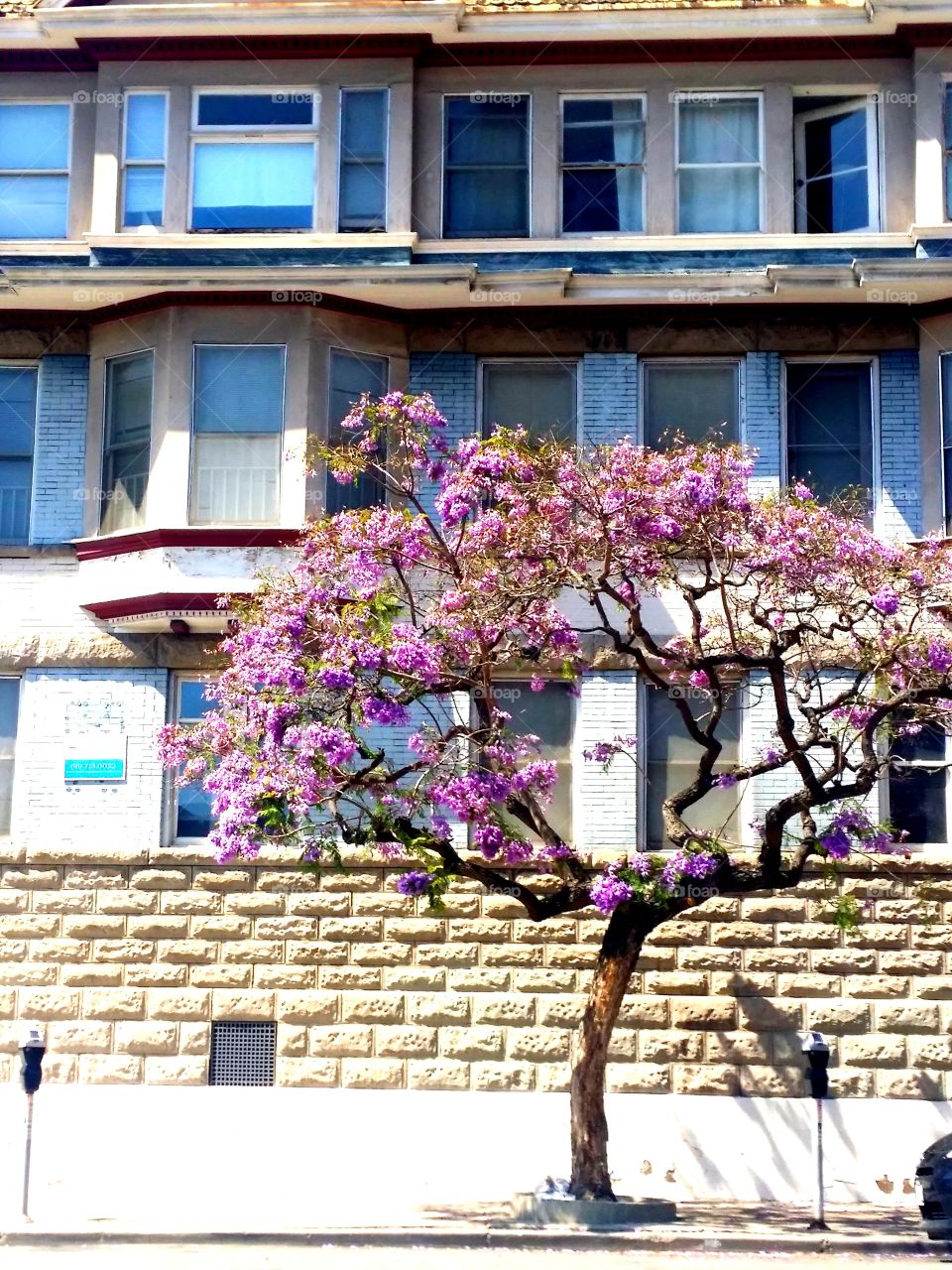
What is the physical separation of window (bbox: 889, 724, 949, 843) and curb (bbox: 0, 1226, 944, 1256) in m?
4.89

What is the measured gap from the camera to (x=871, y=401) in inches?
751

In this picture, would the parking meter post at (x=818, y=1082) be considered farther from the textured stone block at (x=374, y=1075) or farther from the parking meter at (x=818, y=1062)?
the textured stone block at (x=374, y=1075)

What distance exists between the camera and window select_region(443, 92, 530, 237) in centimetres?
1967

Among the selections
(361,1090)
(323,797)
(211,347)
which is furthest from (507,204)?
(361,1090)

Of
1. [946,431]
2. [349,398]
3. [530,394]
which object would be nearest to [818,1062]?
[946,431]

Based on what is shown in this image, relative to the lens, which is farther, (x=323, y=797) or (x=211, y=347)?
(x=211, y=347)

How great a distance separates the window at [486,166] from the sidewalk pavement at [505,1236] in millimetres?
10546

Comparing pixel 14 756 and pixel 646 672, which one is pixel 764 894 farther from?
pixel 14 756

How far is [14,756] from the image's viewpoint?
18.7 m

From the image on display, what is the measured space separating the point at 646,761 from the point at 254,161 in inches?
303

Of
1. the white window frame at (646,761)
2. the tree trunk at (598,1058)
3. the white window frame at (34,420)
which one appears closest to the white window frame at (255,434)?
the white window frame at (34,420)

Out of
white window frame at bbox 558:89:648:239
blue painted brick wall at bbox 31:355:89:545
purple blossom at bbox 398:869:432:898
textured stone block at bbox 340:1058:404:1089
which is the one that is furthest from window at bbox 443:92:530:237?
textured stone block at bbox 340:1058:404:1089

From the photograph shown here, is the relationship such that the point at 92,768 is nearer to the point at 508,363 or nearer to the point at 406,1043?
the point at 406,1043

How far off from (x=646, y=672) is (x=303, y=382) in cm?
553
